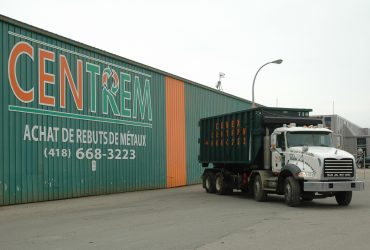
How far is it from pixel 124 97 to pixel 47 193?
21.9ft

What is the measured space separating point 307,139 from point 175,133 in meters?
12.4

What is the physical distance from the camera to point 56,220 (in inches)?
513

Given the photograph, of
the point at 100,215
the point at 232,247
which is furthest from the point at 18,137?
the point at 232,247

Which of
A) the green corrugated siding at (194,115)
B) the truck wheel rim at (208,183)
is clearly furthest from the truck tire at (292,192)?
the green corrugated siding at (194,115)

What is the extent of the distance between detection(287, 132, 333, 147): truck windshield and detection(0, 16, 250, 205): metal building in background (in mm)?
8699

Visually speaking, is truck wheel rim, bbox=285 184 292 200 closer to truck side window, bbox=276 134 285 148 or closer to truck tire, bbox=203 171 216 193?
truck side window, bbox=276 134 285 148

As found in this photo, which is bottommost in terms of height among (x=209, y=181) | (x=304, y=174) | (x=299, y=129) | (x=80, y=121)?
(x=209, y=181)

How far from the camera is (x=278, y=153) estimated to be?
57.2ft

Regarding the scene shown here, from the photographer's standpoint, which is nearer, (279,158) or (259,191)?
(279,158)

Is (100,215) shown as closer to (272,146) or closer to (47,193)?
(47,193)

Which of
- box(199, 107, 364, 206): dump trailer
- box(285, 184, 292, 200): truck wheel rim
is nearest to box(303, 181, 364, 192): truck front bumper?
box(199, 107, 364, 206): dump trailer

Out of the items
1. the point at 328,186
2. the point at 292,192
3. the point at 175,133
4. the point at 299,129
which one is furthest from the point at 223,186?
the point at 175,133

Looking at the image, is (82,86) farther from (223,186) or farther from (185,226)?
(185,226)

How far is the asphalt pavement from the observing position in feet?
30.1
